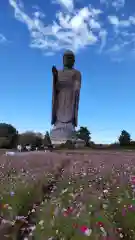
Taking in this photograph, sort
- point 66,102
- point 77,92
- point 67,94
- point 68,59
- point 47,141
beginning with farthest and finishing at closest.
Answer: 1. point 68,59
2. point 47,141
3. point 66,102
4. point 67,94
5. point 77,92

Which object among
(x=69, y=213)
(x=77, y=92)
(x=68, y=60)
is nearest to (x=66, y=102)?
(x=77, y=92)

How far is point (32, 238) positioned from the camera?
510cm

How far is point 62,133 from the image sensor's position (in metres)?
45.9

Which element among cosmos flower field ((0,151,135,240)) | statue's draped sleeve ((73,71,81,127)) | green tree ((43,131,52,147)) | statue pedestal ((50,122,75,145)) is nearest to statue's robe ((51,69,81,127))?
statue's draped sleeve ((73,71,81,127))

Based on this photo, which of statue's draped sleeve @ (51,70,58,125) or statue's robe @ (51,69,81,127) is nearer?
statue's draped sleeve @ (51,70,58,125)

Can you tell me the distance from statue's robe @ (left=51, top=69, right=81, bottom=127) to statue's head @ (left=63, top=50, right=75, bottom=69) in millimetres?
1308

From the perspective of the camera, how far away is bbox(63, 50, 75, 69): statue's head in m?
47.4

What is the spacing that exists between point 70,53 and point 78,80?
12.7ft

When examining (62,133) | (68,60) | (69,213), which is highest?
(68,60)

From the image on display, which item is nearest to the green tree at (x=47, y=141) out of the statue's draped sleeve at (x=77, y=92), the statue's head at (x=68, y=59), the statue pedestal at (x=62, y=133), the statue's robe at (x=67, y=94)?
the statue pedestal at (x=62, y=133)

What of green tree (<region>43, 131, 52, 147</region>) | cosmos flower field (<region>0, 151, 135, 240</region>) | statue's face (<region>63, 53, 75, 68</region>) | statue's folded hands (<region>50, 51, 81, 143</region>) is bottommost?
cosmos flower field (<region>0, 151, 135, 240</region>)

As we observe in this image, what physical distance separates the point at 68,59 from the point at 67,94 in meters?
4.64

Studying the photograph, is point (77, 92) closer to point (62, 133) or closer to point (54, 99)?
point (54, 99)

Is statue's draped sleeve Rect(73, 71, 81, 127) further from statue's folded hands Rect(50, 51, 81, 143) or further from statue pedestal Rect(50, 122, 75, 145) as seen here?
statue pedestal Rect(50, 122, 75, 145)
